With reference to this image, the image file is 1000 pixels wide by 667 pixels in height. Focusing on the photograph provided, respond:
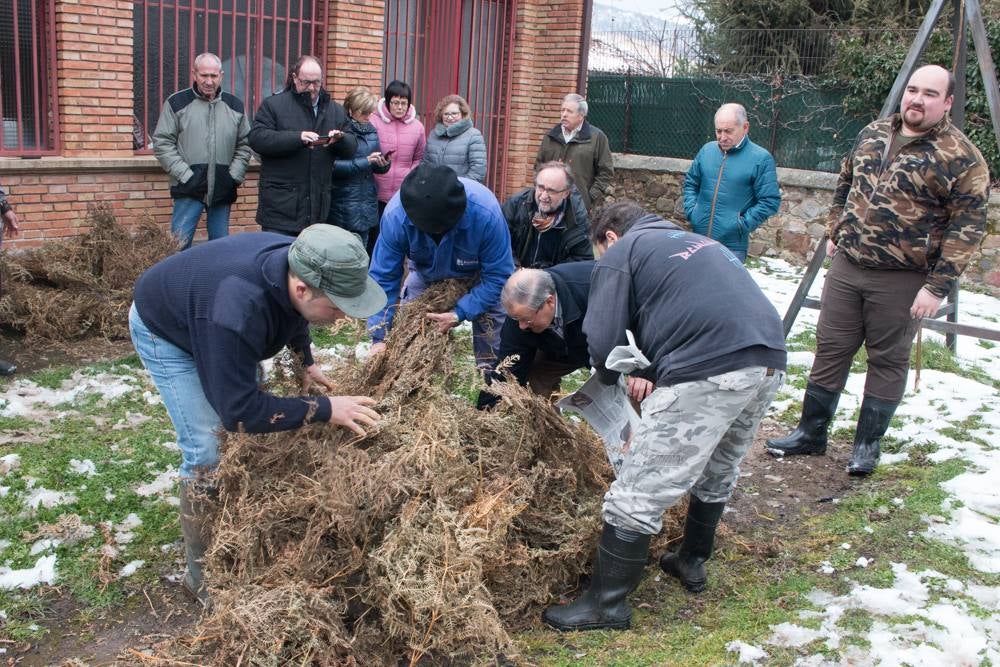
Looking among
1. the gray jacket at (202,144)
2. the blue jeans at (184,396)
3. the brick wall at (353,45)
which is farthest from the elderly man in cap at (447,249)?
the brick wall at (353,45)

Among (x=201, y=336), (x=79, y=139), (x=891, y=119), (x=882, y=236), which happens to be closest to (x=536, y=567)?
(x=201, y=336)

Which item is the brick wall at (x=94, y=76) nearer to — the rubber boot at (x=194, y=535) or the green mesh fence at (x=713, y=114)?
the rubber boot at (x=194, y=535)

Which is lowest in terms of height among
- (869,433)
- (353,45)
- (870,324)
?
(869,433)

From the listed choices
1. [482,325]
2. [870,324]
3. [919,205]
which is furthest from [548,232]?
[919,205]

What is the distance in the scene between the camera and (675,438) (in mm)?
3445

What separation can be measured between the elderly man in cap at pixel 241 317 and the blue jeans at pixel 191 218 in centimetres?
415

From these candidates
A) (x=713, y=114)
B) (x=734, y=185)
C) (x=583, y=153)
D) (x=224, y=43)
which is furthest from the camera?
(x=713, y=114)

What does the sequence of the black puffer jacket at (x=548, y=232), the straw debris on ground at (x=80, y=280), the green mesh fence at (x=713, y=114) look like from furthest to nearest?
the green mesh fence at (x=713, y=114) < the straw debris on ground at (x=80, y=280) < the black puffer jacket at (x=548, y=232)

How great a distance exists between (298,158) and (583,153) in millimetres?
2664

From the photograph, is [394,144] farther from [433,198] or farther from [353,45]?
[433,198]

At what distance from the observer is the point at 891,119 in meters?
5.18

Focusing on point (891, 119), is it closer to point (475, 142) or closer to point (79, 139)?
point (475, 142)

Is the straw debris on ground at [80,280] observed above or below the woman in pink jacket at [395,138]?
below

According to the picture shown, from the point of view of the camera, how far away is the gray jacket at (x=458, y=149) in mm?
8195
